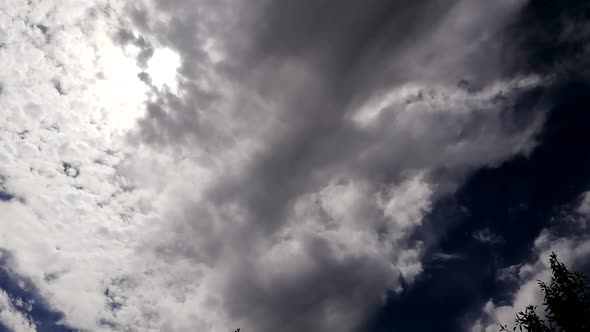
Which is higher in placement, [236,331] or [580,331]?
[236,331]

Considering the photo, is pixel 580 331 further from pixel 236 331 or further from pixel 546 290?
pixel 236 331

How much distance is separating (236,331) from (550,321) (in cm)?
1985

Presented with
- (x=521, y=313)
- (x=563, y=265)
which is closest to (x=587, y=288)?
(x=563, y=265)

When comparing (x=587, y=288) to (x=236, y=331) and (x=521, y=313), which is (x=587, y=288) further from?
(x=236, y=331)

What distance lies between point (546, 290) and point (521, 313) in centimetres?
196

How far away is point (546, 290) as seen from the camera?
19.2 meters

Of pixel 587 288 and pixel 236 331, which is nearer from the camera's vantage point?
pixel 587 288

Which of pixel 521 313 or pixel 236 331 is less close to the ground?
pixel 236 331

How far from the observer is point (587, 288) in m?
18.4

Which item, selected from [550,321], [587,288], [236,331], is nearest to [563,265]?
[587,288]

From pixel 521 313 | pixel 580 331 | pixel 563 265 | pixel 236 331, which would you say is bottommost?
pixel 580 331

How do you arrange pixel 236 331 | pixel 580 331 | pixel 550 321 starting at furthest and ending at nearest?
pixel 236 331 < pixel 550 321 < pixel 580 331

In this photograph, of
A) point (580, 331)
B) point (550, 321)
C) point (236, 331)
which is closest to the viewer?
point (580, 331)

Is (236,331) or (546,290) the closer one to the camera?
(546,290)
